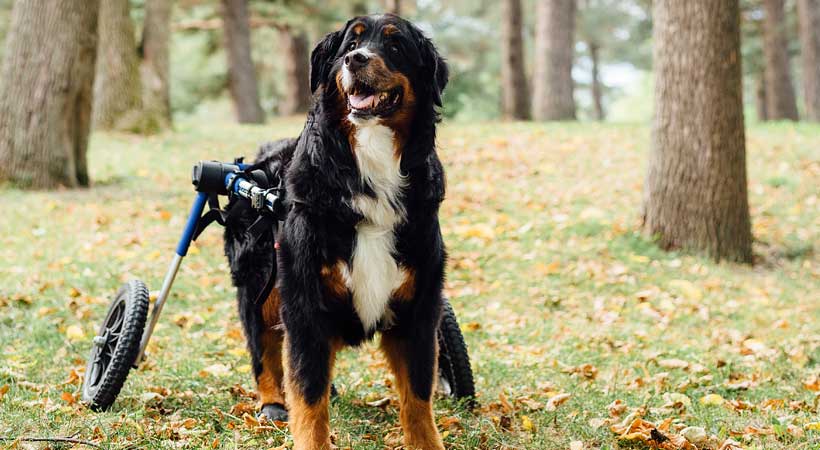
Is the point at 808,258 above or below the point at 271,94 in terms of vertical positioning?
below

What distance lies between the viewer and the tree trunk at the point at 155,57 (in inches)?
578

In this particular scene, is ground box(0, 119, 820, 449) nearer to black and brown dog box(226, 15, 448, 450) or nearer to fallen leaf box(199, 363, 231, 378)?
fallen leaf box(199, 363, 231, 378)

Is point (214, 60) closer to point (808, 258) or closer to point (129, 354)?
point (808, 258)

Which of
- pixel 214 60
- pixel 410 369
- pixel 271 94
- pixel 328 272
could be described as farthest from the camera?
pixel 271 94

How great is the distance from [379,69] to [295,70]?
63.2 feet

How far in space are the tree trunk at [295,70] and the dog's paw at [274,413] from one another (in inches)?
710

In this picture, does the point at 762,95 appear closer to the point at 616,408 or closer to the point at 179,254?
the point at 616,408

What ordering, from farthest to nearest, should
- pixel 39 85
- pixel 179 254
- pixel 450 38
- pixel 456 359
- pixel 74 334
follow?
pixel 450 38 < pixel 39 85 < pixel 74 334 < pixel 456 359 < pixel 179 254

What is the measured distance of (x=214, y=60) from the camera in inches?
1019

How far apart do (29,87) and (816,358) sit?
854cm

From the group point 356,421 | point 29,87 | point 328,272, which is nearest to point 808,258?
point 356,421

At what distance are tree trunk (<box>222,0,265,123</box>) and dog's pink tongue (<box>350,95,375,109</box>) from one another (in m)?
16.2

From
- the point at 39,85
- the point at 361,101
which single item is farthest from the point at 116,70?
the point at 361,101

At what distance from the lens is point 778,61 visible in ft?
63.1
